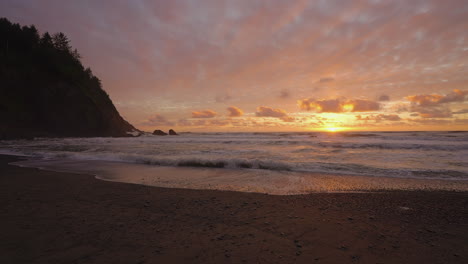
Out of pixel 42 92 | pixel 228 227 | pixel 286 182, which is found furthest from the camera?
pixel 42 92

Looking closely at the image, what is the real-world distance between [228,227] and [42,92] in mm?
46369

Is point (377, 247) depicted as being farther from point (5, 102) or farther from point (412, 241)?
point (5, 102)

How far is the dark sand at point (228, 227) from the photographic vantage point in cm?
279

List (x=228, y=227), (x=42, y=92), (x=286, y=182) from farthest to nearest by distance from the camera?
(x=42, y=92), (x=286, y=182), (x=228, y=227)

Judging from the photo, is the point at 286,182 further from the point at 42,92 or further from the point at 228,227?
the point at 42,92

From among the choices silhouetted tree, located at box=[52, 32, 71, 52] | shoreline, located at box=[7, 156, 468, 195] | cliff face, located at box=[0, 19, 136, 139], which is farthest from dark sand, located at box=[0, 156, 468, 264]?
silhouetted tree, located at box=[52, 32, 71, 52]

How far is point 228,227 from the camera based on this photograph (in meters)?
3.65

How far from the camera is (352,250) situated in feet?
9.70

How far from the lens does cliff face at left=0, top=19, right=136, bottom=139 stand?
3188cm

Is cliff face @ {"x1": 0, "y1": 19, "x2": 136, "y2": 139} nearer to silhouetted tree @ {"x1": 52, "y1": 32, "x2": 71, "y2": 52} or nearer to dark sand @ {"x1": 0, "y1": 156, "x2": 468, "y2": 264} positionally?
silhouetted tree @ {"x1": 52, "y1": 32, "x2": 71, "y2": 52}

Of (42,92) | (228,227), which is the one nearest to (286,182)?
(228,227)

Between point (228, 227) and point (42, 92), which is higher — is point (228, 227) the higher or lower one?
the lower one

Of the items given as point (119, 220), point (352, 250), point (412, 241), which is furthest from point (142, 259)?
point (412, 241)

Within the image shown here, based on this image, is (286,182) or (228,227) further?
(286,182)
